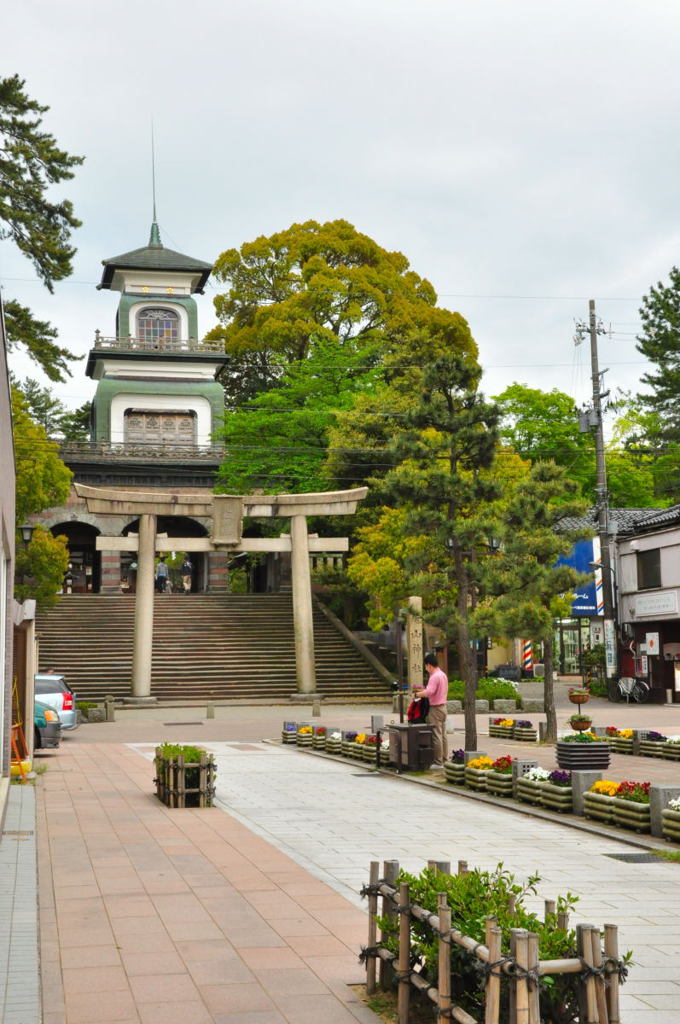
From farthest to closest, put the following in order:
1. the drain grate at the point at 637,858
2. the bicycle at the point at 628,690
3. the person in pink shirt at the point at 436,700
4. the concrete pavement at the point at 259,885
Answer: the bicycle at the point at 628,690 → the person in pink shirt at the point at 436,700 → the drain grate at the point at 637,858 → the concrete pavement at the point at 259,885

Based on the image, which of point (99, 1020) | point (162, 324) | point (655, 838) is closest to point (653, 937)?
point (99, 1020)

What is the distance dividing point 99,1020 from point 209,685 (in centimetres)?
3567

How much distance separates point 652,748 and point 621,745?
1113 millimetres

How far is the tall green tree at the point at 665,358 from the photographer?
57.5m

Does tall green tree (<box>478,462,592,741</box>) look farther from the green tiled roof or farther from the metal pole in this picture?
the green tiled roof

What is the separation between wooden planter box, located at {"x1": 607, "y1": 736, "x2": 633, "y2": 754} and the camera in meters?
23.8

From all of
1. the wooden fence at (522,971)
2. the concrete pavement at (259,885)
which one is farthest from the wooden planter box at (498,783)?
the wooden fence at (522,971)

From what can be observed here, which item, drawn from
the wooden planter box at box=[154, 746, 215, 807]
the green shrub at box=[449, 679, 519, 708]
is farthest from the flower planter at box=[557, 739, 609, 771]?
the green shrub at box=[449, 679, 519, 708]

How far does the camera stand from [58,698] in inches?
1097

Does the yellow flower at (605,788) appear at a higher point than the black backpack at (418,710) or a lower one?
lower

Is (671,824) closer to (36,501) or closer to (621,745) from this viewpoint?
(621,745)

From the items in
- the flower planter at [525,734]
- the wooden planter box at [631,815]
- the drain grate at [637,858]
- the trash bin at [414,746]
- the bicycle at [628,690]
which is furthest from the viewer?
the bicycle at [628,690]

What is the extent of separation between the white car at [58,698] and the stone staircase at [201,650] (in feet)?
39.1

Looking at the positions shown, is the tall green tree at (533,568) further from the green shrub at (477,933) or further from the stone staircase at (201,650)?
the stone staircase at (201,650)
